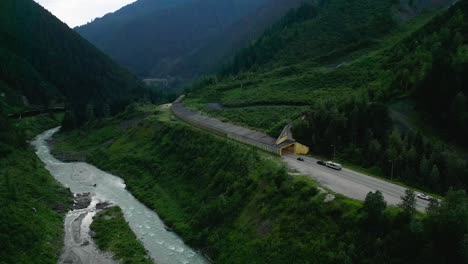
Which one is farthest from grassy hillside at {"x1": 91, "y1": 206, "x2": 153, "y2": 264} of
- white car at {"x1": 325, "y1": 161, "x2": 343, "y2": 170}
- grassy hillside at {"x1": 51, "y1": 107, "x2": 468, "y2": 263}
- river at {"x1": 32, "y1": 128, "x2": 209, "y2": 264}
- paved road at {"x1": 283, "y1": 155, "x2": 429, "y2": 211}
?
white car at {"x1": 325, "y1": 161, "x2": 343, "y2": 170}

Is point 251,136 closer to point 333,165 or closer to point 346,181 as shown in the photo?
point 333,165

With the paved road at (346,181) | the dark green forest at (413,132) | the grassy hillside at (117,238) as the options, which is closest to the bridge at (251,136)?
the paved road at (346,181)

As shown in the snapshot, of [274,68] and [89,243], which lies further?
[274,68]

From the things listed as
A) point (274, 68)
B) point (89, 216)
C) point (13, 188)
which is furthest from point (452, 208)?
point (274, 68)

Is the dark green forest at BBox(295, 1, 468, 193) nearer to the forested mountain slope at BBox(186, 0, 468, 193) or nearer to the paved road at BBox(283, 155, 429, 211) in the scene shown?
the forested mountain slope at BBox(186, 0, 468, 193)

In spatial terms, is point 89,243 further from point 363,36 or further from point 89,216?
point 363,36
